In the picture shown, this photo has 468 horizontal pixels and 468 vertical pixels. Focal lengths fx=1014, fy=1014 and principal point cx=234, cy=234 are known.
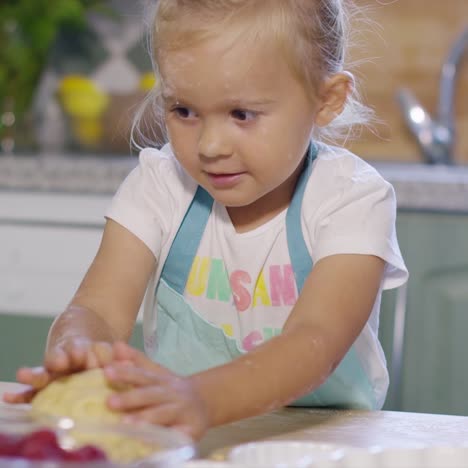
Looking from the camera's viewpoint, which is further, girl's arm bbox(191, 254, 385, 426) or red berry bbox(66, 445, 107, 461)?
girl's arm bbox(191, 254, 385, 426)

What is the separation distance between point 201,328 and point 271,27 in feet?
1.23

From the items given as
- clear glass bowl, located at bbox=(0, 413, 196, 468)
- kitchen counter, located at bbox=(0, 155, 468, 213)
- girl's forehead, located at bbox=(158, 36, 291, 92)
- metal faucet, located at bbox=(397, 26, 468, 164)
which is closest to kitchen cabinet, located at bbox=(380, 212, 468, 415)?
kitchen counter, located at bbox=(0, 155, 468, 213)

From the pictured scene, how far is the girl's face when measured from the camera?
100cm

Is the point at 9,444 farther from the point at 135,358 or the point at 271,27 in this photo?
the point at 271,27

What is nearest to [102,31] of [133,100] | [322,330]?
[133,100]

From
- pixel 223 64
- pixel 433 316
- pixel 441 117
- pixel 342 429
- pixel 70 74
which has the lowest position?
pixel 342 429

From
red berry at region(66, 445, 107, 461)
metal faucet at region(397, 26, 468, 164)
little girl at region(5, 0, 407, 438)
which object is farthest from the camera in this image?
metal faucet at region(397, 26, 468, 164)

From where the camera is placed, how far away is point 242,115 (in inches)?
40.2

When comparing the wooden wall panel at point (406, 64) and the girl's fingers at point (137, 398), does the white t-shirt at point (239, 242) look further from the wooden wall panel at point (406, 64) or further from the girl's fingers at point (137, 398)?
the wooden wall panel at point (406, 64)

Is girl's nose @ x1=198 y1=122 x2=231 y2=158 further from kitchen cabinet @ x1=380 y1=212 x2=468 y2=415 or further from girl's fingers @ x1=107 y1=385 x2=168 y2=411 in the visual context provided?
kitchen cabinet @ x1=380 y1=212 x2=468 y2=415

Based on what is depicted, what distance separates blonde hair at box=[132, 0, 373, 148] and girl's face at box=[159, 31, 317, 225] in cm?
1

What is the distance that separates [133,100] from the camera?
2.82m

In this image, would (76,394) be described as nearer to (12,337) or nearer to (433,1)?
(12,337)

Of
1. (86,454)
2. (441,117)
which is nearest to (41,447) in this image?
(86,454)
